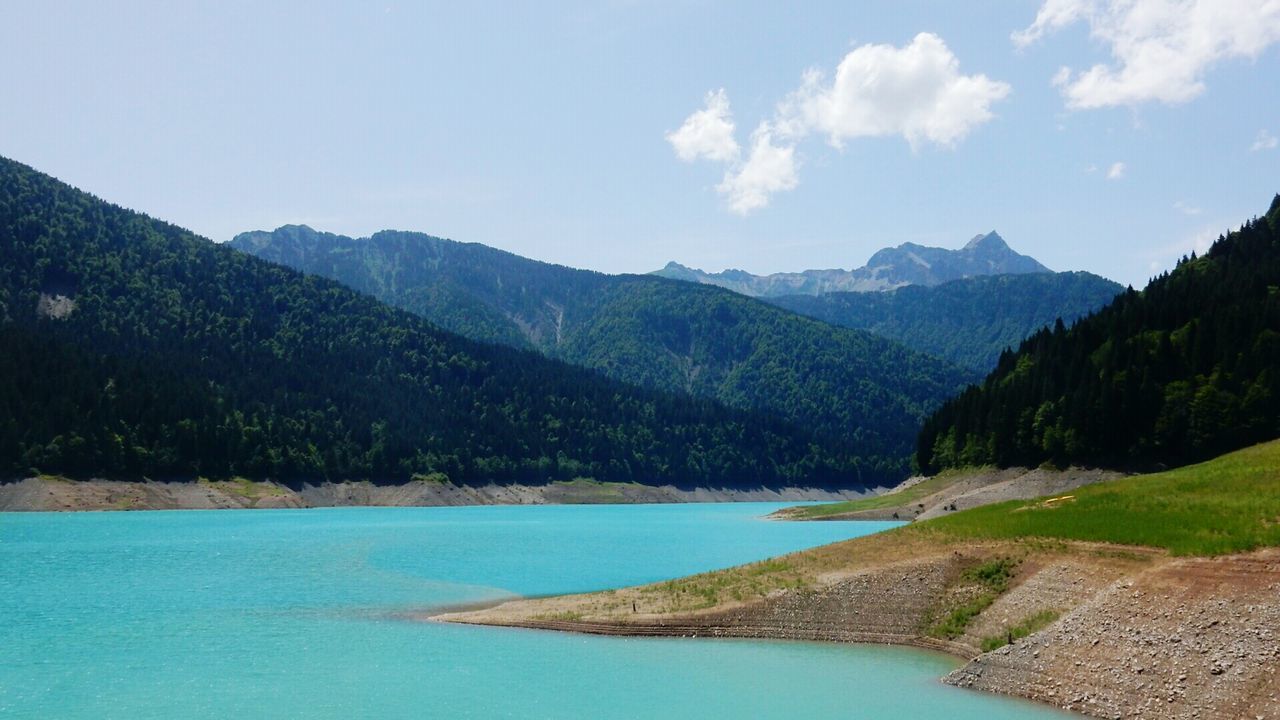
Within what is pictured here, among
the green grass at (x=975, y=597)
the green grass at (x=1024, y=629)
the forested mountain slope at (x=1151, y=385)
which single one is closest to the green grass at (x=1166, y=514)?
the green grass at (x=975, y=597)

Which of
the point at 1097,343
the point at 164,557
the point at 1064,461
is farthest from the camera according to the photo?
the point at 1097,343

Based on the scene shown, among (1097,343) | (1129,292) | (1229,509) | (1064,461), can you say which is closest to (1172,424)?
(1064,461)

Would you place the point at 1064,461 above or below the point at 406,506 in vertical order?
above

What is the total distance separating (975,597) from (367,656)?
87.0 ft

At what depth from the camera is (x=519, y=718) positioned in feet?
101

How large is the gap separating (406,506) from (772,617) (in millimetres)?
163671

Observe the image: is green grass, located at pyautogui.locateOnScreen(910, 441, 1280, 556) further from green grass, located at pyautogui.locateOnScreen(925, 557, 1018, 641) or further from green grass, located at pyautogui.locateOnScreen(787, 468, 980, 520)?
green grass, located at pyautogui.locateOnScreen(787, 468, 980, 520)

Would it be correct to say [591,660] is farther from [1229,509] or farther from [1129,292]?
[1129,292]

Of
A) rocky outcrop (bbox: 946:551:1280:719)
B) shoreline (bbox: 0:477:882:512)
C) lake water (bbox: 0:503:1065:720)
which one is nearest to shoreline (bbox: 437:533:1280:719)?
rocky outcrop (bbox: 946:551:1280:719)

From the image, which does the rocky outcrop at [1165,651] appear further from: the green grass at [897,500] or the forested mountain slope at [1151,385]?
the green grass at [897,500]

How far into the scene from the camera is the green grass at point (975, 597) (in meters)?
41.2

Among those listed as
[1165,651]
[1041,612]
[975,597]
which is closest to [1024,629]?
[1041,612]

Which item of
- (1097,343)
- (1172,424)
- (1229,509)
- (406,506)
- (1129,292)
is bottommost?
(406,506)

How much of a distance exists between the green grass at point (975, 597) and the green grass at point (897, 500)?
90946 millimetres
